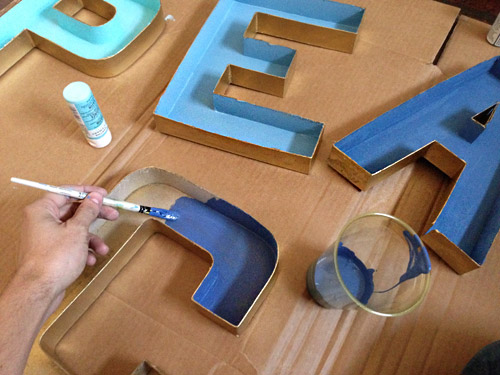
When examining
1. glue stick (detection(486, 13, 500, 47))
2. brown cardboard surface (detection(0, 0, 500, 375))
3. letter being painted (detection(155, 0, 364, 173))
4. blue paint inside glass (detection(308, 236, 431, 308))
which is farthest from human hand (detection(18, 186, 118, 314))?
glue stick (detection(486, 13, 500, 47))

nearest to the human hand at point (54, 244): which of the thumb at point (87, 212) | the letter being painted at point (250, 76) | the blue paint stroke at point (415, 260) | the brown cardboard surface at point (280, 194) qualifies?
the thumb at point (87, 212)

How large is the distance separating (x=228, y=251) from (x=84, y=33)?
0.68 metres

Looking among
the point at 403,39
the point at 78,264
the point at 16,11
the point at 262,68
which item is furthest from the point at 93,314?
the point at 403,39

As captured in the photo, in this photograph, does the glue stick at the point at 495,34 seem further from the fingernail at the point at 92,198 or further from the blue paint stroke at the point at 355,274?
the fingernail at the point at 92,198

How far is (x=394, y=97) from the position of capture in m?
0.90

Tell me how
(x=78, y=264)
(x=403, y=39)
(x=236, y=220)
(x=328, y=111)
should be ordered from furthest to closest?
(x=403, y=39) → (x=328, y=111) → (x=236, y=220) → (x=78, y=264)

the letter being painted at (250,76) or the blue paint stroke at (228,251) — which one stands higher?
the letter being painted at (250,76)

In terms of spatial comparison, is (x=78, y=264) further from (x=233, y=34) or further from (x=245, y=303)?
(x=233, y=34)

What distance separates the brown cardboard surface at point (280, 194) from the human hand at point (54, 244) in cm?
10

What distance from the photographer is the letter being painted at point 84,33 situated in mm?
924

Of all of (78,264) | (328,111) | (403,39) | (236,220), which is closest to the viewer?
(78,264)

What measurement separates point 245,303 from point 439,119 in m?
0.58

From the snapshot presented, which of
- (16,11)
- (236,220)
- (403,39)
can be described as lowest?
(236,220)

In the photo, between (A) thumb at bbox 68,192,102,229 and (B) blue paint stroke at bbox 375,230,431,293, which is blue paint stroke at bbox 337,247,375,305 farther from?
(A) thumb at bbox 68,192,102,229
